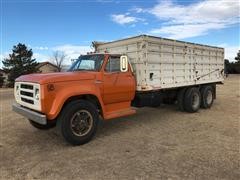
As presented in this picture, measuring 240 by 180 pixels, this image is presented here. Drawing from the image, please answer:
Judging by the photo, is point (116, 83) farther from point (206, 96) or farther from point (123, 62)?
point (206, 96)

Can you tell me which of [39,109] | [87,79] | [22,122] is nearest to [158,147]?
[87,79]

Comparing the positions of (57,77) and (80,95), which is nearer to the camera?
(57,77)

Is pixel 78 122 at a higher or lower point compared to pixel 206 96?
lower

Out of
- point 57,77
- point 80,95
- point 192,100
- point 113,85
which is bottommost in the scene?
point 192,100

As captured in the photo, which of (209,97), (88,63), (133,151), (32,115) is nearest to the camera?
(133,151)

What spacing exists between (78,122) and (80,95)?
0.66 meters

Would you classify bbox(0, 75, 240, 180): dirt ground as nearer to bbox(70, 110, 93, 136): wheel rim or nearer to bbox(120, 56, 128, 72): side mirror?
bbox(70, 110, 93, 136): wheel rim

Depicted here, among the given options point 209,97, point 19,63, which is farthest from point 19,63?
point 209,97

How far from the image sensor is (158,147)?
5816mm

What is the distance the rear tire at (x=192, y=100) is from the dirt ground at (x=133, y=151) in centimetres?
110

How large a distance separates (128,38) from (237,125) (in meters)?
4.30

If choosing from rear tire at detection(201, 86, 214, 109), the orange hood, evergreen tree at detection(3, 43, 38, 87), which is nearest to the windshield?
the orange hood

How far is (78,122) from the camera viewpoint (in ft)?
19.9

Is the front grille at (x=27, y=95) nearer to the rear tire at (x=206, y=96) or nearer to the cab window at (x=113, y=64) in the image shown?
the cab window at (x=113, y=64)
